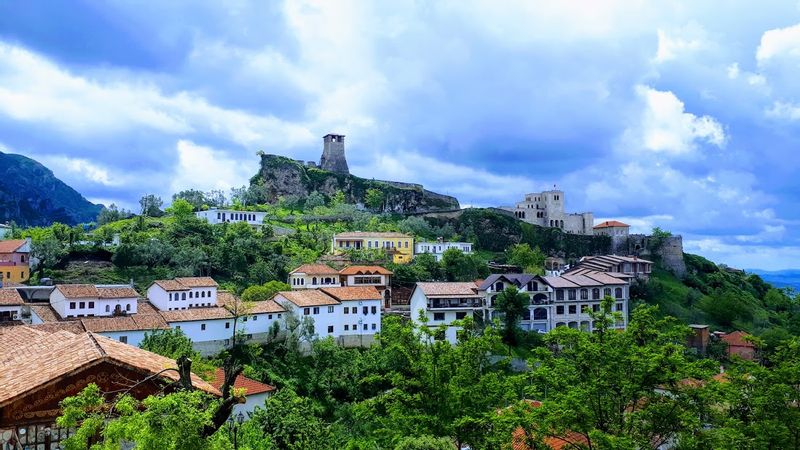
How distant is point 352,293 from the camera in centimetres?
5084

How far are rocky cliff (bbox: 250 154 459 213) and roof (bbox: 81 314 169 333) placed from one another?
238 ft

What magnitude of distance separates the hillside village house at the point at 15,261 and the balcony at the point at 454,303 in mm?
38596

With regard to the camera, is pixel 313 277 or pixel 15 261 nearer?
pixel 15 261

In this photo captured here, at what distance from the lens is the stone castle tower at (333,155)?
394ft

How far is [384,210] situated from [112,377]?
323ft

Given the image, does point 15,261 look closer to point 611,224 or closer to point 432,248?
point 432,248

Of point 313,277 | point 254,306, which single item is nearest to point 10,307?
point 254,306

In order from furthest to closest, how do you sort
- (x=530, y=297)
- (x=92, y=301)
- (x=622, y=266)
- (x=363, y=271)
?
(x=622, y=266), (x=363, y=271), (x=530, y=297), (x=92, y=301)

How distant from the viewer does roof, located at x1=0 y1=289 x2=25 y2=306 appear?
40.4m

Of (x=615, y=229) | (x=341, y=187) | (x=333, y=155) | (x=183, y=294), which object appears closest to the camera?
(x=183, y=294)

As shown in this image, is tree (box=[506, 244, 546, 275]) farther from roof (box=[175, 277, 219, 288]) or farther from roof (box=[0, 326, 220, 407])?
roof (box=[0, 326, 220, 407])

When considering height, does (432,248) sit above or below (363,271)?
above

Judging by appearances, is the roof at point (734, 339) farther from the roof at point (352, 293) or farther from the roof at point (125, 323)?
the roof at point (125, 323)

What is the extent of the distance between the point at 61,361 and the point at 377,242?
6597 cm
